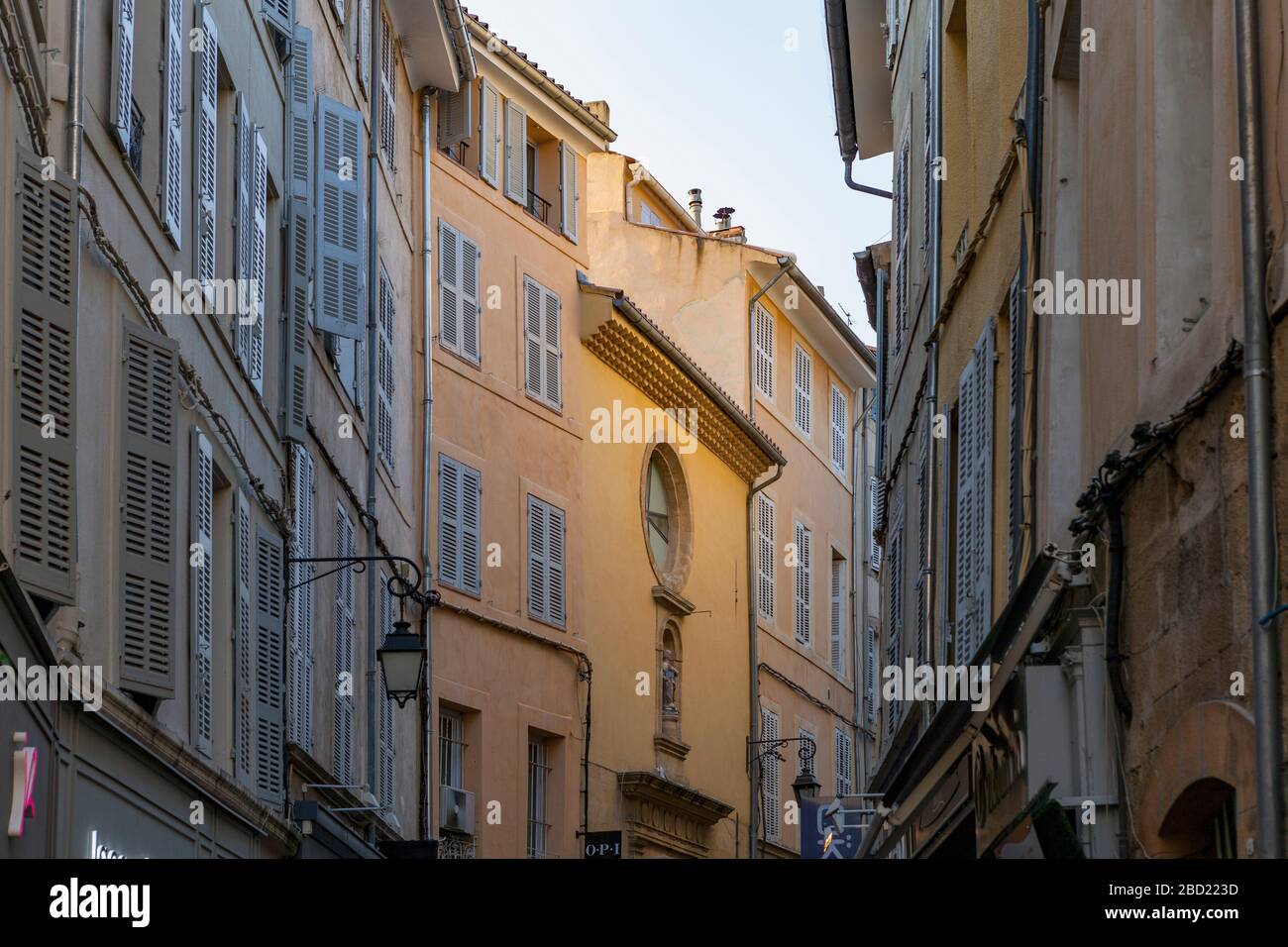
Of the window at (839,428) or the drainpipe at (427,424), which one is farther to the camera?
the window at (839,428)

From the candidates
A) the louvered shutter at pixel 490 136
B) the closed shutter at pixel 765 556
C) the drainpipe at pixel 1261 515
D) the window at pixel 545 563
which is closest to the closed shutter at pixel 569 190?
the louvered shutter at pixel 490 136

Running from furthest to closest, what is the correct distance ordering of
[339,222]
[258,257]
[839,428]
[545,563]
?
[839,428] < [545,563] < [339,222] < [258,257]

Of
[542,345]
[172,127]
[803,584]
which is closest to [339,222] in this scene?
[172,127]

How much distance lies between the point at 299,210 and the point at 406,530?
22.4 feet

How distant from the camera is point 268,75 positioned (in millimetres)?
16688

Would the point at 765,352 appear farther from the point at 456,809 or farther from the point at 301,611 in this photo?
the point at 301,611

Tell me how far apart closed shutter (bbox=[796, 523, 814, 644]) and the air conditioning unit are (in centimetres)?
1351

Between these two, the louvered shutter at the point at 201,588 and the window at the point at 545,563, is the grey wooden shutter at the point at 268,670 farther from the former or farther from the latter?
the window at the point at 545,563

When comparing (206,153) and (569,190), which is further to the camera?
(569,190)

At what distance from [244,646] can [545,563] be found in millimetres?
13368

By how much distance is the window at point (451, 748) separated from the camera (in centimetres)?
2470

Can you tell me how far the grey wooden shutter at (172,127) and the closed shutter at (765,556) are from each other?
75.3ft

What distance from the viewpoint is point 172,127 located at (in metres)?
12.8
